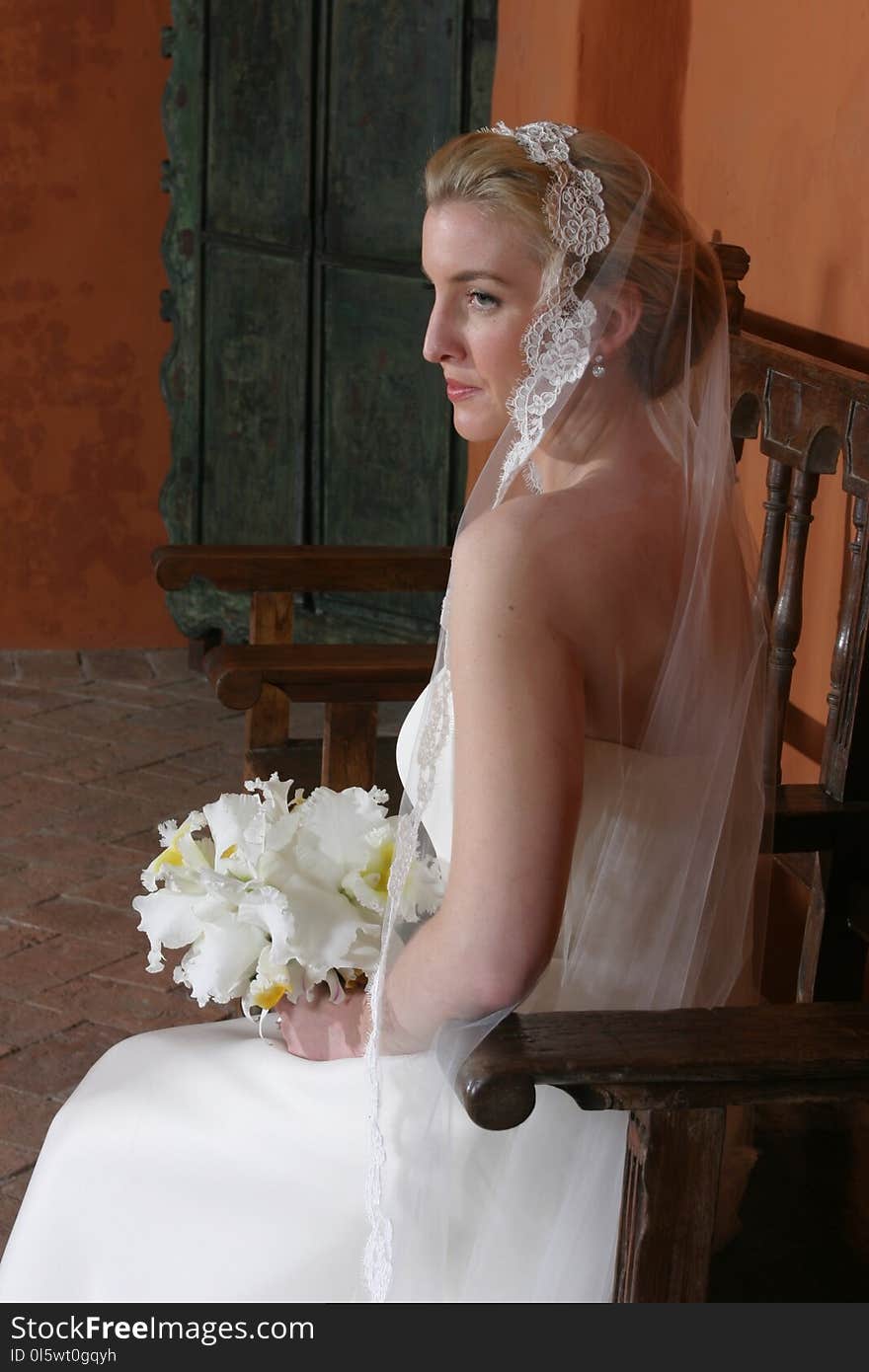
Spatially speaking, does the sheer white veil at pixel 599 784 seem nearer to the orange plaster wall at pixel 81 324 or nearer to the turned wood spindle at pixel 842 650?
the turned wood spindle at pixel 842 650

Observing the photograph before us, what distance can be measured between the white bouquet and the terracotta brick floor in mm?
1048

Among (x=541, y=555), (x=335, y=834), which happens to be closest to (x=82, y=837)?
(x=335, y=834)

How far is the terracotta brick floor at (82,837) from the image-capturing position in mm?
3209

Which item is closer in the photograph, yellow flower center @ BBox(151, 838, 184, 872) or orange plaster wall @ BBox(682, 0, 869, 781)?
yellow flower center @ BBox(151, 838, 184, 872)

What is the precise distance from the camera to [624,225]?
175 centimetres

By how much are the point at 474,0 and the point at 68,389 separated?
6.83 feet

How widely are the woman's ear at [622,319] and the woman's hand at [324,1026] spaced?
0.78 m

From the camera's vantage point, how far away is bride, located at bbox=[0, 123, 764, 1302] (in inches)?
63.9

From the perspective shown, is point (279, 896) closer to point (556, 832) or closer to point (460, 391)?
point (556, 832)

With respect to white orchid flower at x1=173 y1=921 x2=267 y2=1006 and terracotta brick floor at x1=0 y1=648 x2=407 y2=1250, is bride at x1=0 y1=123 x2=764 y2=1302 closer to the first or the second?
white orchid flower at x1=173 y1=921 x2=267 y2=1006

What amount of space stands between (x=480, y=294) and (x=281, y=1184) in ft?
3.30

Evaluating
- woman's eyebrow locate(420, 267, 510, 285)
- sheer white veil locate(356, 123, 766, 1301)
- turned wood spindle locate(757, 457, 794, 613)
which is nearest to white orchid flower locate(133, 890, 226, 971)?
sheer white veil locate(356, 123, 766, 1301)

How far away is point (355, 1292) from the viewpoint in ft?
5.61

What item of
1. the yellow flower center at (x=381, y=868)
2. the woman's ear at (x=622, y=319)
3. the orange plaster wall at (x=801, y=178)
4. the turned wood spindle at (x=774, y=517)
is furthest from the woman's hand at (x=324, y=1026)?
the orange plaster wall at (x=801, y=178)
